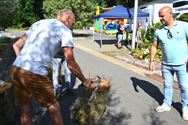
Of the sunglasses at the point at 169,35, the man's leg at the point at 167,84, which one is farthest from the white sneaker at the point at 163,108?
the sunglasses at the point at 169,35

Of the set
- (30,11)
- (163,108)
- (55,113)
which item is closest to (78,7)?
(30,11)

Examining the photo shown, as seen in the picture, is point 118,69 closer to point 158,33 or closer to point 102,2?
point 158,33

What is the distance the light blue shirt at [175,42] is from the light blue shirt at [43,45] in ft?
7.87

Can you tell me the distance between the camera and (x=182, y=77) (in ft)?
22.4

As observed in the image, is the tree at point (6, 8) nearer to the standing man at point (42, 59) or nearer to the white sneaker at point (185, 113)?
the white sneaker at point (185, 113)

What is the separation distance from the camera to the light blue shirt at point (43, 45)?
4.84 meters

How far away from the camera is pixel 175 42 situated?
665cm

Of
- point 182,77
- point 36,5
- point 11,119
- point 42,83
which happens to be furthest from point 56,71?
point 36,5

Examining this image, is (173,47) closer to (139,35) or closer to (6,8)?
(139,35)

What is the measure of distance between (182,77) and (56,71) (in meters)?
2.69

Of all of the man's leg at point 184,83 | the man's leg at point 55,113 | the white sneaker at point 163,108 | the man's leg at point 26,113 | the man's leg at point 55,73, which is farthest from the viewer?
the man's leg at point 55,73

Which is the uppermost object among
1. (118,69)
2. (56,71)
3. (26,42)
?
(26,42)

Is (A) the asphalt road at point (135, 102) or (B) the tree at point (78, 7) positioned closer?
(A) the asphalt road at point (135, 102)

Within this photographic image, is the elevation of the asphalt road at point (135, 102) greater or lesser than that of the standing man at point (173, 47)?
lesser
